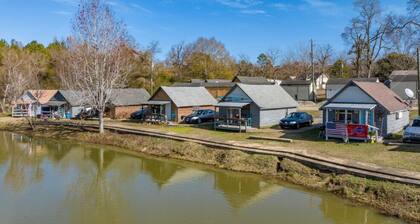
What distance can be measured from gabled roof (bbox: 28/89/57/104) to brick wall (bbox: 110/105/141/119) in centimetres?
1092

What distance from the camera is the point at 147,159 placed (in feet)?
89.2

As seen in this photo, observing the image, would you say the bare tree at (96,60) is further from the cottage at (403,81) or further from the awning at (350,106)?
the cottage at (403,81)

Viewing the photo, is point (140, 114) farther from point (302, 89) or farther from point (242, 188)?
point (302, 89)

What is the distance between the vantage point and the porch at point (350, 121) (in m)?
24.8

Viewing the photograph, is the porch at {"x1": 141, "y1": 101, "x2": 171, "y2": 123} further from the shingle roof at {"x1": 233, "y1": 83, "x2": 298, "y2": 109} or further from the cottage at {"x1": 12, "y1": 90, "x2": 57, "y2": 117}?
the cottage at {"x1": 12, "y1": 90, "x2": 57, "y2": 117}

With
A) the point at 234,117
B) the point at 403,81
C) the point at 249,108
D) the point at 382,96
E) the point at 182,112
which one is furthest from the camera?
the point at 403,81

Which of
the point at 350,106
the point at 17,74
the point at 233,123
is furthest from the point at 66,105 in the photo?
the point at 350,106

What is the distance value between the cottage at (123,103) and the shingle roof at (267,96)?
15181mm

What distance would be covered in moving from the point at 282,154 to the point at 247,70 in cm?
7377

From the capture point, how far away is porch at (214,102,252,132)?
1267 inches

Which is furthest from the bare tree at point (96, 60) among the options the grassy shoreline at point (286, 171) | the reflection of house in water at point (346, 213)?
the reflection of house in water at point (346, 213)

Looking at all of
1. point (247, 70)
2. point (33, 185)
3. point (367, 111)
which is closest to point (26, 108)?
point (33, 185)

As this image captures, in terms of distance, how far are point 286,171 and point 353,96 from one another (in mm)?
9703

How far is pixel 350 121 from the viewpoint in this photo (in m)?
27.1
